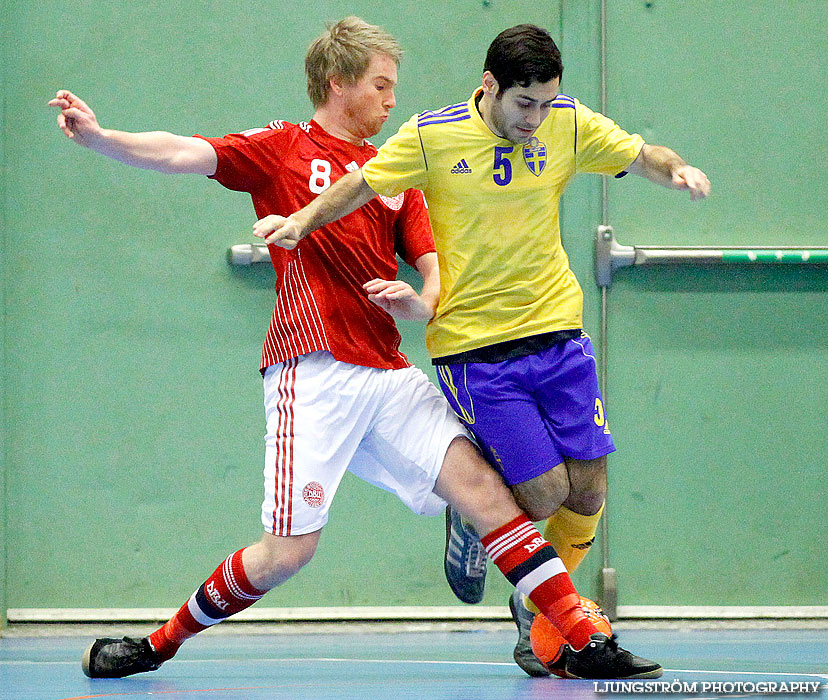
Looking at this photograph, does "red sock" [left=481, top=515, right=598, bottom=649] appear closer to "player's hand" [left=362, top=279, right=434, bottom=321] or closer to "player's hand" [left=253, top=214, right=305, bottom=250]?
"player's hand" [left=362, top=279, right=434, bottom=321]

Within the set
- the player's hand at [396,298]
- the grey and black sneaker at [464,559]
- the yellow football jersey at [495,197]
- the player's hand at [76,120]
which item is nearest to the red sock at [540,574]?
the grey and black sneaker at [464,559]

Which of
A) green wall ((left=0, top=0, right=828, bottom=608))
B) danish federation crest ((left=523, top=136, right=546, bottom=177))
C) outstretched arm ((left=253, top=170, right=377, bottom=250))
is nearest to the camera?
outstretched arm ((left=253, top=170, right=377, bottom=250))

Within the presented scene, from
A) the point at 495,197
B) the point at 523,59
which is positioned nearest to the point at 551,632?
the point at 495,197

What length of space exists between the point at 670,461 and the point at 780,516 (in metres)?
0.53

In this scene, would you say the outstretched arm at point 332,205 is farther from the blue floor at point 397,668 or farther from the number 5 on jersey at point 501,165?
the blue floor at point 397,668

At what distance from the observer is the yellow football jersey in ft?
9.48

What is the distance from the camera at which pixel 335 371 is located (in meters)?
3.01

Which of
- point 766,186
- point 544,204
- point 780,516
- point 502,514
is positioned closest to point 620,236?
point 766,186

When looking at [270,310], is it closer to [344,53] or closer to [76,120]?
[344,53]

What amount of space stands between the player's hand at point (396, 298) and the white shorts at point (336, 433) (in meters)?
0.26

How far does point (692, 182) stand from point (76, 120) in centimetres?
160

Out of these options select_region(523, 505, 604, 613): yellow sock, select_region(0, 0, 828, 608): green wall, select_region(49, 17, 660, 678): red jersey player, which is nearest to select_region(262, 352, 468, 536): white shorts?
select_region(49, 17, 660, 678): red jersey player

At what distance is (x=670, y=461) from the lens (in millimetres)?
4562

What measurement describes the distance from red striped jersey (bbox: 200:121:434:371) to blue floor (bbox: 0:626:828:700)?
2.98 ft
